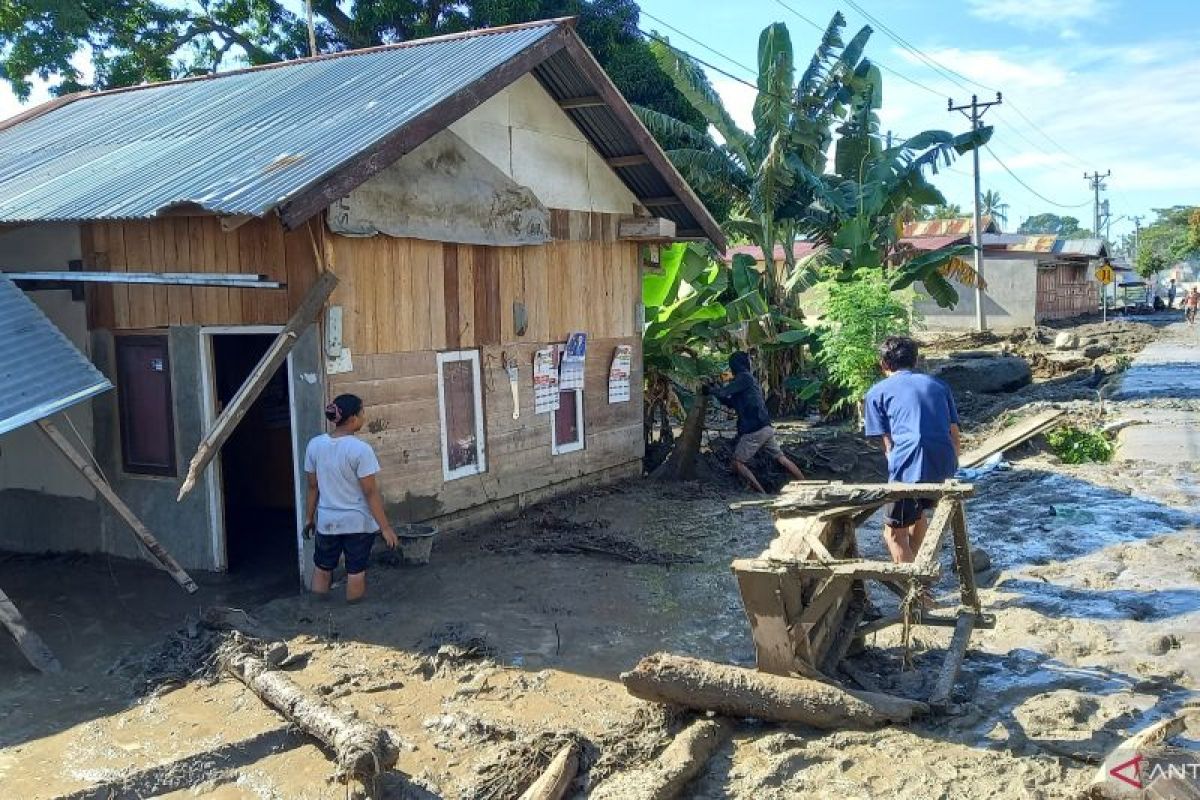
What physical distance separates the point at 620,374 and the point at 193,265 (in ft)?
17.4

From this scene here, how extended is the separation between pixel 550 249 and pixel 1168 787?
310 inches

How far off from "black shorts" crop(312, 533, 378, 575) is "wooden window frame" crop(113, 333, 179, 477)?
1.84 metres

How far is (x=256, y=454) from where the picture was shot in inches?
428

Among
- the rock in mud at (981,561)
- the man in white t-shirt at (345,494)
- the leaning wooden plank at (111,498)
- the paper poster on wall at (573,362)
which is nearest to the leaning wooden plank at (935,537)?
the rock in mud at (981,561)

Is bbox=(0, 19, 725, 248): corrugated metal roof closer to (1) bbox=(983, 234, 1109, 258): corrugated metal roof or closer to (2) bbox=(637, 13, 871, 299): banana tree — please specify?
(2) bbox=(637, 13, 871, 299): banana tree

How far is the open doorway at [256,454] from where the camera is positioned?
397 inches

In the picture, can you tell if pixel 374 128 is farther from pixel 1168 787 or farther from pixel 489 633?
pixel 1168 787

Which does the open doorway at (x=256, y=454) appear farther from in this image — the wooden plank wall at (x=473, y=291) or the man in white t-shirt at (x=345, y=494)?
the man in white t-shirt at (x=345, y=494)

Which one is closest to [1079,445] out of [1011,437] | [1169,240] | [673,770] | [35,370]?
[1011,437]

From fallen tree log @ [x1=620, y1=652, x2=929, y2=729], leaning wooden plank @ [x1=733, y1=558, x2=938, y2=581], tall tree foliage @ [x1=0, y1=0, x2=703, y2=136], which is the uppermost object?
tall tree foliage @ [x1=0, y1=0, x2=703, y2=136]

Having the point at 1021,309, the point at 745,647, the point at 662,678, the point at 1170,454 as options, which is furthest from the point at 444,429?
the point at 1021,309

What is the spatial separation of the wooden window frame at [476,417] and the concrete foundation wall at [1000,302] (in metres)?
32.5

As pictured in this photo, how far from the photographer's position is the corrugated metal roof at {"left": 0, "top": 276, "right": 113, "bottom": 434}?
6.29 m

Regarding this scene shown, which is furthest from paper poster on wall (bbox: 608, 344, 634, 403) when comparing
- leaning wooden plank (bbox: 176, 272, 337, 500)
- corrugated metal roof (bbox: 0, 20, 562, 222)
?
leaning wooden plank (bbox: 176, 272, 337, 500)
